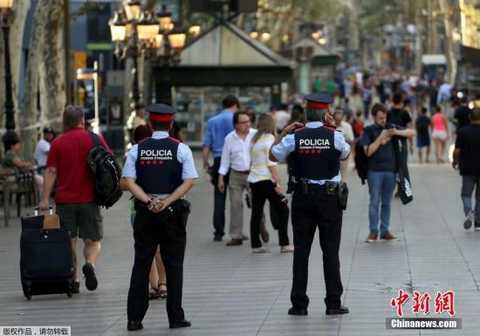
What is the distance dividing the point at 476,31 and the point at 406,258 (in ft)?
113

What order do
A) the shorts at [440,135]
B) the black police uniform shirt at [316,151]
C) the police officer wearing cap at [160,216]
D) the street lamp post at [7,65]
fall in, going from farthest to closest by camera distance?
the shorts at [440,135]
the street lamp post at [7,65]
the black police uniform shirt at [316,151]
the police officer wearing cap at [160,216]

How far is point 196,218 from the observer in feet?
75.3

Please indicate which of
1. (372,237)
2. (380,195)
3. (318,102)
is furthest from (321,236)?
(380,195)

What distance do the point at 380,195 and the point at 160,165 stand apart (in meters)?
6.97

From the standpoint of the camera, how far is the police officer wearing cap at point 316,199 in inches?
479

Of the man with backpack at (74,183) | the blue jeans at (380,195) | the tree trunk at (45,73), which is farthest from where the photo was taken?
the tree trunk at (45,73)

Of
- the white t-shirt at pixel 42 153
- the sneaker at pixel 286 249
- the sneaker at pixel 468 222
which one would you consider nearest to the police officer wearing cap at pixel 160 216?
the sneaker at pixel 286 249

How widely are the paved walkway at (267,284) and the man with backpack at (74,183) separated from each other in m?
0.63

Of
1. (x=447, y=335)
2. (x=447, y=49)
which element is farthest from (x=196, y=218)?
(x=447, y=49)

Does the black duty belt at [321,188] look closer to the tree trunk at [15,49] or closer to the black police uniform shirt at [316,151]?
the black police uniform shirt at [316,151]

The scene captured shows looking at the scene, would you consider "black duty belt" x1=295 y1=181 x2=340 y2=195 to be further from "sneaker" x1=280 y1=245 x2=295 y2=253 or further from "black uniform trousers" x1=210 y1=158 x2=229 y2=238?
"black uniform trousers" x1=210 y1=158 x2=229 y2=238

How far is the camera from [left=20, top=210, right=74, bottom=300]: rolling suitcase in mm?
13383

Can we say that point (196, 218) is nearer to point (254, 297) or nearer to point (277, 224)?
point (277, 224)

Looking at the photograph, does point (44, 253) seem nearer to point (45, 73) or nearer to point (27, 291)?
point (27, 291)
